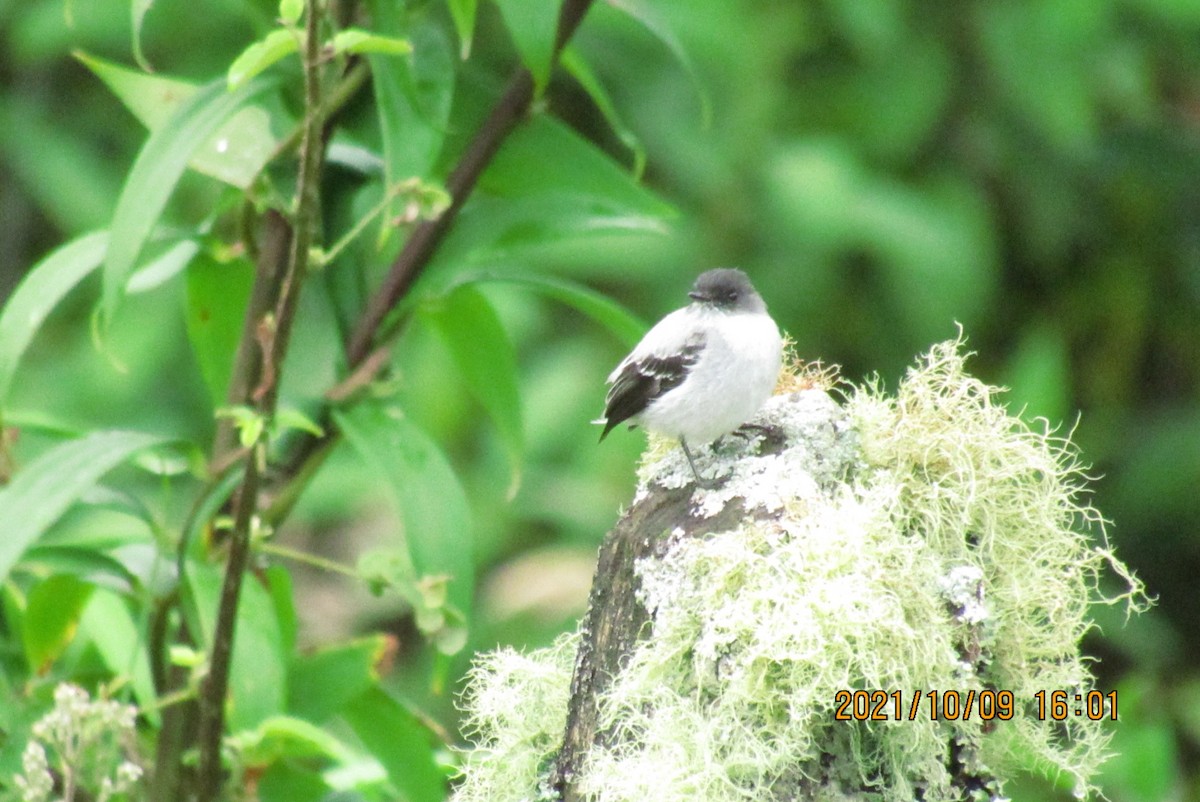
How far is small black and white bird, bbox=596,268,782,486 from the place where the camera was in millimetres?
2293

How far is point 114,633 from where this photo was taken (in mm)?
2785

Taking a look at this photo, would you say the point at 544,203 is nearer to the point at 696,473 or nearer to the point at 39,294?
the point at 696,473

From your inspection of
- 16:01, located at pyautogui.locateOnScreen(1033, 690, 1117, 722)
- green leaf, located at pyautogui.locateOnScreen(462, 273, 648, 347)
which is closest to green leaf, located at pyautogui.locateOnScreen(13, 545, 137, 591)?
green leaf, located at pyautogui.locateOnScreen(462, 273, 648, 347)

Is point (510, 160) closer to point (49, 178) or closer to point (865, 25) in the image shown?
point (865, 25)

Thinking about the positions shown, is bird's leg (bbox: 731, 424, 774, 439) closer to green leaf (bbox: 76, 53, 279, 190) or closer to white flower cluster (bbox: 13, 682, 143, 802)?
green leaf (bbox: 76, 53, 279, 190)

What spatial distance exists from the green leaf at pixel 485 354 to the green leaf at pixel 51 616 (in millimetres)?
859

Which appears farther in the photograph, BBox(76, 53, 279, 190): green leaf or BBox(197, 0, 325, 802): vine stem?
BBox(76, 53, 279, 190): green leaf

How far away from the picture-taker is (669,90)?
18.7ft

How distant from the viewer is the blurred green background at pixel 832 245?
5316 mm

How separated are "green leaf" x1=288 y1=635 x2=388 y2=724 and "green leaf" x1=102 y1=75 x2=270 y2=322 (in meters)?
0.84

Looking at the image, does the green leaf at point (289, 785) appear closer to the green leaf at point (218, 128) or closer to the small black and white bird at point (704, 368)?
the small black and white bird at point (704, 368)

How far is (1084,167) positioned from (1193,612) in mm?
2047

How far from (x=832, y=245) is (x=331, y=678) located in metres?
3.31

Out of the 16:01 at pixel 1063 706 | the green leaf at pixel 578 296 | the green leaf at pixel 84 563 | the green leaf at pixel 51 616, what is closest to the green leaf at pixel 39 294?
the green leaf at pixel 84 563
